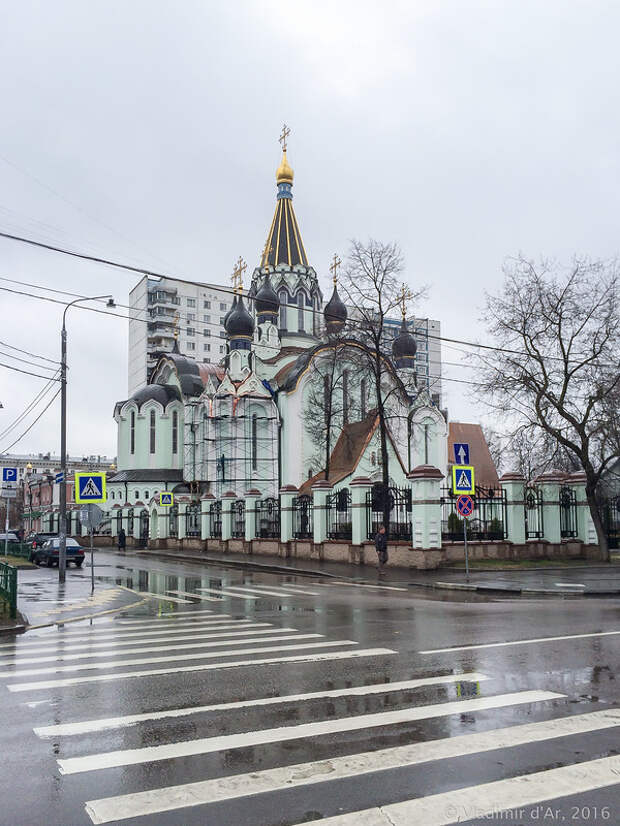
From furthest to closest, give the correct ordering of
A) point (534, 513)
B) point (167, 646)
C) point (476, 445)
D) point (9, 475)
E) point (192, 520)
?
point (476, 445), point (192, 520), point (534, 513), point (9, 475), point (167, 646)

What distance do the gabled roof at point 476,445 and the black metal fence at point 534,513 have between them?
3062 centimetres

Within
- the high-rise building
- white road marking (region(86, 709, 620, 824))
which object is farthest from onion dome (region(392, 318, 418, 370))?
the high-rise building

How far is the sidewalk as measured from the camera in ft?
59.8

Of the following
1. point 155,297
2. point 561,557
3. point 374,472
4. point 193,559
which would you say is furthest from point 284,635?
point 155,297

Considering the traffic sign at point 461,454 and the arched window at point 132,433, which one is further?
the arched window at point 132,433

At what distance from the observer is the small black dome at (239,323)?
5047 cm

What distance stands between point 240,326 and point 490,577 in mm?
32326

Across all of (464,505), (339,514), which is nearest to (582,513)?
(339,514)

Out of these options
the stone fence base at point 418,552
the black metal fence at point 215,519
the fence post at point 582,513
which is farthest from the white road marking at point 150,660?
the black metal fence at point 215,519

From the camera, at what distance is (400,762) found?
5223 millimetres

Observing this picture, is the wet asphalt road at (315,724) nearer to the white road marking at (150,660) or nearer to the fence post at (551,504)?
the white road marking at (150,660)

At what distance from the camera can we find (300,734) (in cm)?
594

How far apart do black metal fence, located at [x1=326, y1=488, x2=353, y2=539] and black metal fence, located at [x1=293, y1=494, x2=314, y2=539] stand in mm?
1414

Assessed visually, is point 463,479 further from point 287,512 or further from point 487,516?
point 287,512
